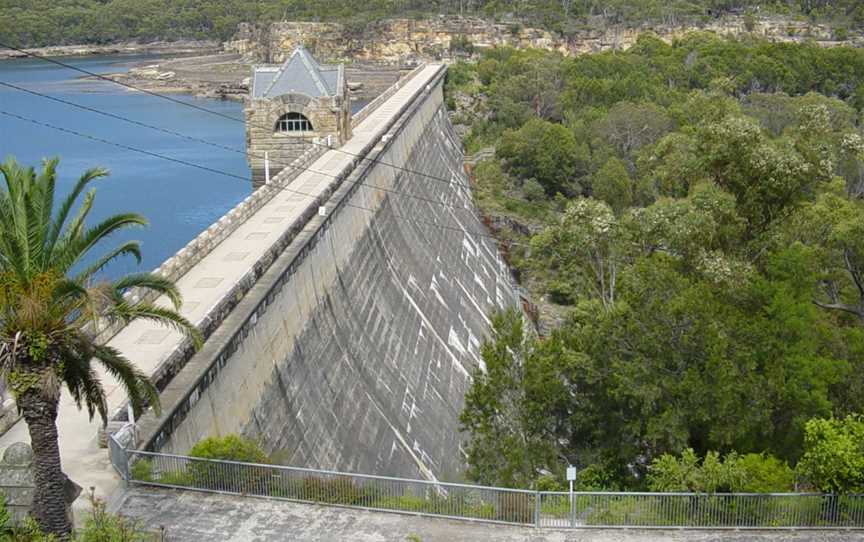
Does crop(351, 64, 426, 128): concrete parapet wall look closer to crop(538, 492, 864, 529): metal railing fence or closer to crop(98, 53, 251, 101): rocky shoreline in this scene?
crop(98, 53, 251, 101): rocky shoreline

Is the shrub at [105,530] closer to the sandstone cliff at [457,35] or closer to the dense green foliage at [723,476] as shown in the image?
the dense green foliage at [723,476]

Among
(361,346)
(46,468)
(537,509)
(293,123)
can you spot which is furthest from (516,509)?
(293,123)

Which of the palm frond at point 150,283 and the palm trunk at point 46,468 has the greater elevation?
→ the palm frond at point 150,283

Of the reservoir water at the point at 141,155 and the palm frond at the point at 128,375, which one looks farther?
the reservoir water at the point at 141,155

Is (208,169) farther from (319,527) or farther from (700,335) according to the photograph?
(319,527)

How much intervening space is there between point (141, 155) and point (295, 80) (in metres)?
29.0

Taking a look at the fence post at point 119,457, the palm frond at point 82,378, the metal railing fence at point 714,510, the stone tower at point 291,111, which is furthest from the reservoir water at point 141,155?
the metal railing fence at point 714,510

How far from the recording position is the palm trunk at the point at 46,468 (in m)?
12.0

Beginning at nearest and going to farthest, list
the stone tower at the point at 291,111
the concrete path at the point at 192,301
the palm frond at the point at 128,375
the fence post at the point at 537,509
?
the palm frond at the point at 128,375 → the fence post at the point at 537,509 → the concrete path at the point at 192,301 → the stone tower at the point at 291,111

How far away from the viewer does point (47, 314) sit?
11711 mm

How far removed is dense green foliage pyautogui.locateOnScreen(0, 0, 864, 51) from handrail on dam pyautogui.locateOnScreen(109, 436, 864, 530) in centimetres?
11691

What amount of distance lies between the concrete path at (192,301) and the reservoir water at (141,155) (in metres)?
9.62

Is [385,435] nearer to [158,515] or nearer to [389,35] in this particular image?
[158,515]

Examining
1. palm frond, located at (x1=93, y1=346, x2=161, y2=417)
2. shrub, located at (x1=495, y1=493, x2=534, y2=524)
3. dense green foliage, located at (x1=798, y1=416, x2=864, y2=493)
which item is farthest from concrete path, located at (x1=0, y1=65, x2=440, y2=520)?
dense green foliage, located at (x1=798, y1=416, x2=864, y2=493)
